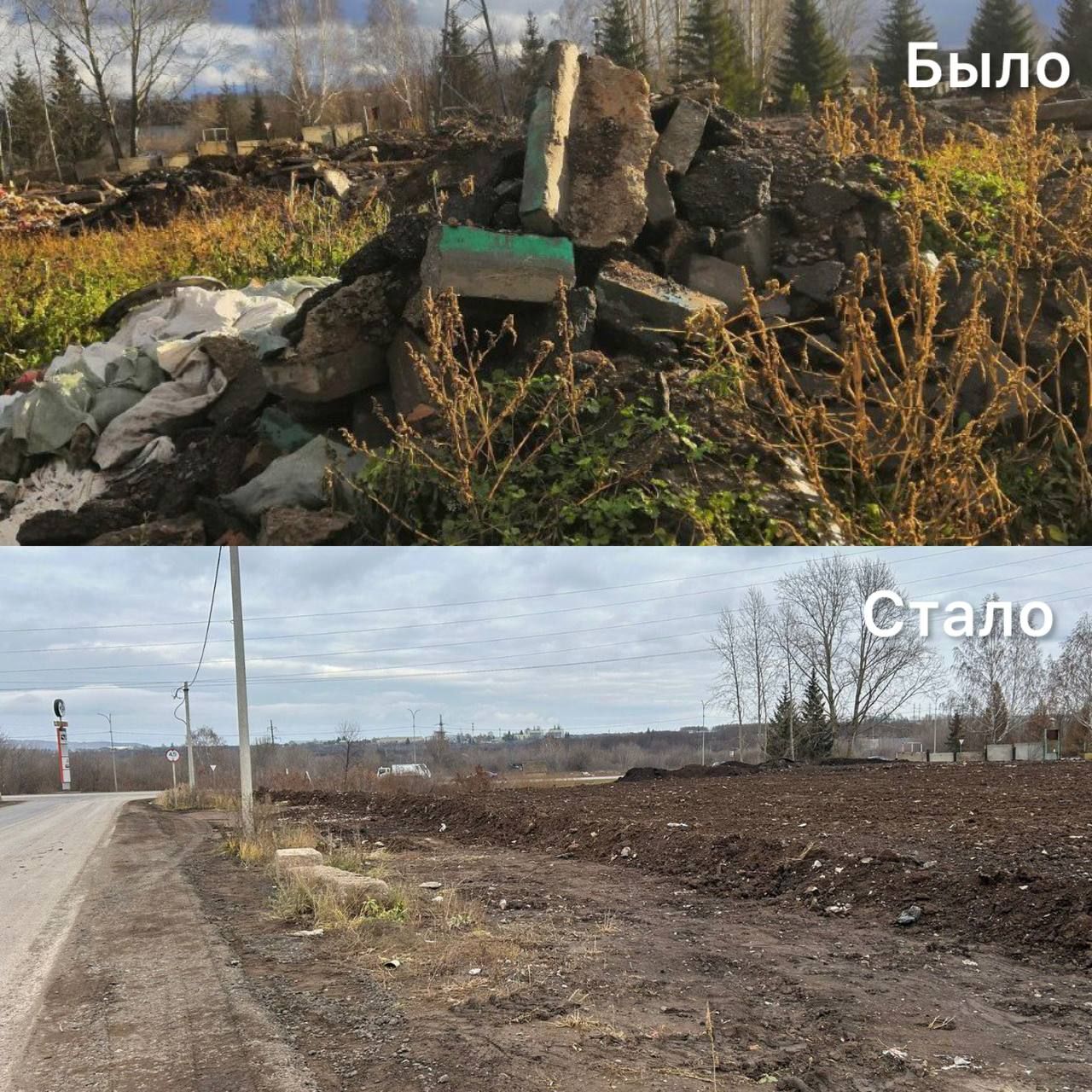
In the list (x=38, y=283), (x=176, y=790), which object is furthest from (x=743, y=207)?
(x=176, y=790)

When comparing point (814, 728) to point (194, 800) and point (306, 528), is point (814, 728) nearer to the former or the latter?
point (194, 800)

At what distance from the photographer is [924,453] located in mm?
5703

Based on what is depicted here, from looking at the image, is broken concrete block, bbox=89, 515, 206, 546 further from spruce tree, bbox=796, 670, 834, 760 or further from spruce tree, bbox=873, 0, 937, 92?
spruce tree, bbox=796, 670, 834, 760

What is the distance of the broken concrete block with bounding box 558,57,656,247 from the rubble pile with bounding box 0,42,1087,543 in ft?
0.04

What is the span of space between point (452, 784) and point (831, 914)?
19.6 meters

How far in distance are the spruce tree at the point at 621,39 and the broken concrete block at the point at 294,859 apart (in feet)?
20.3

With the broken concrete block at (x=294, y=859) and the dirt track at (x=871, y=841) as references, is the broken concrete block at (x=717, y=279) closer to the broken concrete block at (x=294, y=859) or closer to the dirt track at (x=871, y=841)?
the dirt track at (x=871, y=841)

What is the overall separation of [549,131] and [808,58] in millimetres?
2504

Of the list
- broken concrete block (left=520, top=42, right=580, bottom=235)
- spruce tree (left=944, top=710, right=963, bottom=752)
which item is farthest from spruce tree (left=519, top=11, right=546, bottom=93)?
spruce tree (left=944, top=710, right=963, bottom=752)

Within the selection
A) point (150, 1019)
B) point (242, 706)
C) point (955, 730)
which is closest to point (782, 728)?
point (955, 730)

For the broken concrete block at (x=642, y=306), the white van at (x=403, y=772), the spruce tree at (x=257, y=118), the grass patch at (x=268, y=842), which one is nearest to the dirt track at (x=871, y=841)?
the grass patch at (x=268, y=842)

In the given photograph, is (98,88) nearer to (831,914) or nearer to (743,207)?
(743,207)

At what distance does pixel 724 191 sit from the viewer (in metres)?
7.34

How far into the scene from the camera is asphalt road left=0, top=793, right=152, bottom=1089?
4.70m
